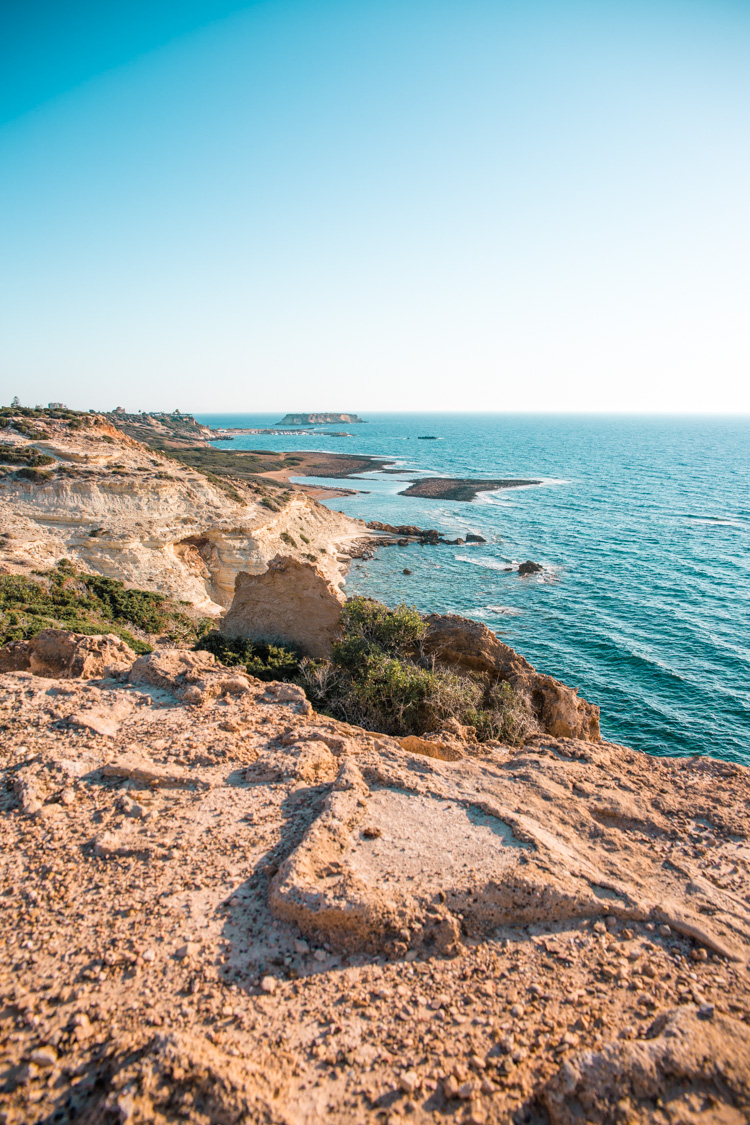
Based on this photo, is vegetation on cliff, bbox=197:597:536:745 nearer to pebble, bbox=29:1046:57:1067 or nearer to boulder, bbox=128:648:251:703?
boulder, bbox=128:648:251:703

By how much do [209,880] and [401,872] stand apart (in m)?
2.70

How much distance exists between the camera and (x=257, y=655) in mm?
18375

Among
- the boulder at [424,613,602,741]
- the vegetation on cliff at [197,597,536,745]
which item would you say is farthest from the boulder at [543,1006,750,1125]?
the boulder at [424,613,602,741]

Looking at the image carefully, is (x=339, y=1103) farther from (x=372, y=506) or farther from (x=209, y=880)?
(x=372, y=506)

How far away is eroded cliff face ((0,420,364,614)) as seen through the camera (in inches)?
1165

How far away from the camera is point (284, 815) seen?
880cm

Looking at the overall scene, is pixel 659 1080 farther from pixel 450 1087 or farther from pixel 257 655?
pixel 257 655

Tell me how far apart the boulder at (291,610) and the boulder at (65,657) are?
5.79 metres

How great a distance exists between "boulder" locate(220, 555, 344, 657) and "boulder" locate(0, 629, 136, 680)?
5786 millimetres

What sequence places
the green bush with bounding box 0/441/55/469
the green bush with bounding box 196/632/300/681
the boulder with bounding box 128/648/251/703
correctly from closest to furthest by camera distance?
the boulder with bounding box 128/648/251/703 → the green bush with bounding box 196/632/300/681 → the green bush with bounding box 0/441/55/469

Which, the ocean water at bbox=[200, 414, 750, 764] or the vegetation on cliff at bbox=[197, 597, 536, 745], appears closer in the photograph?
the vegetation on cliff at bbox=[197, 597, 536, 745]

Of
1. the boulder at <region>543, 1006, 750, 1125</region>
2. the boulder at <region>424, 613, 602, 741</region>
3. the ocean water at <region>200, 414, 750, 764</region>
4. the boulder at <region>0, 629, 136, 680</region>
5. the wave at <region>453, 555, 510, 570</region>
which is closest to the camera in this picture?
the boulder at <region>543, 1006, 750, 1125</region>

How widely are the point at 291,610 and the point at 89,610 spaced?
9.71 metres

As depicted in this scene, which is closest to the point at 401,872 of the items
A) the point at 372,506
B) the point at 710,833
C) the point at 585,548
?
the point at 710,833
